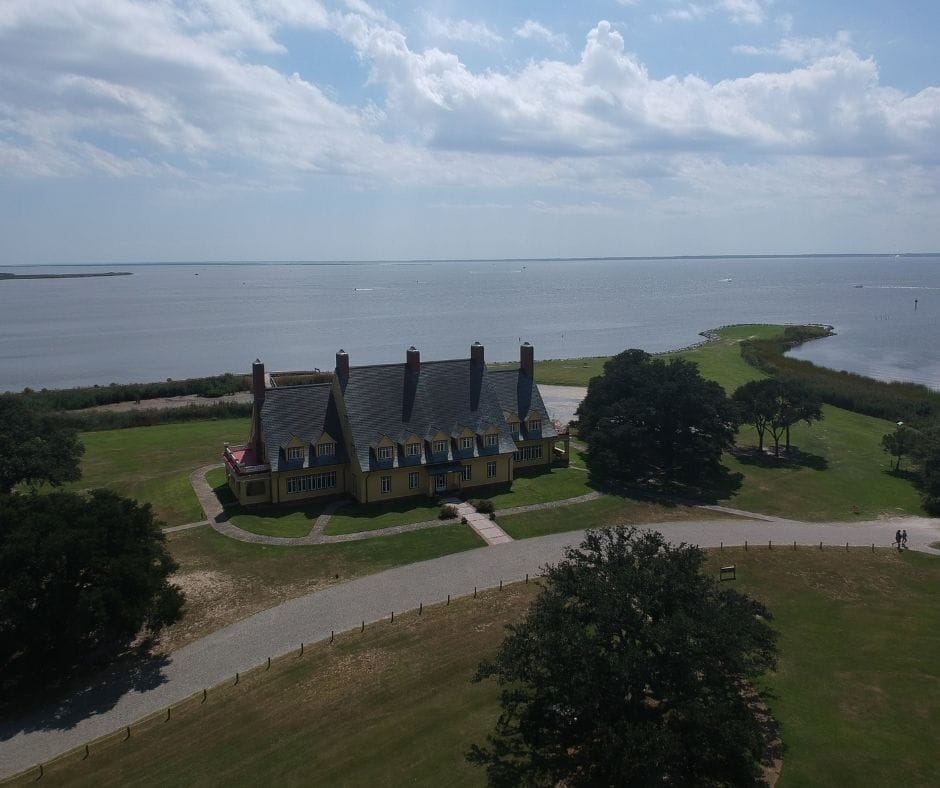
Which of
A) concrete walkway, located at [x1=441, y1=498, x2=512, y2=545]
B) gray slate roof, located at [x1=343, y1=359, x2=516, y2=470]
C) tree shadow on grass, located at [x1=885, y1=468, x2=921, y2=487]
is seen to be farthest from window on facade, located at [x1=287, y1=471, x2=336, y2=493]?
tree shadow on grass, located at [x1=885, y1=468, x2=921, y2=487]

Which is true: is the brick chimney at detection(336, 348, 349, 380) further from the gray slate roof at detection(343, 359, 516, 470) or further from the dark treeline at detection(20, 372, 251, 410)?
the dark treeline at detection(20, 372, 251, 410)

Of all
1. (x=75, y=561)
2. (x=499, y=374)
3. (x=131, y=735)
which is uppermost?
(x=499, y=374)

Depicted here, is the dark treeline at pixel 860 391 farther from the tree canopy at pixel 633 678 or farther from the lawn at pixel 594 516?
the tree canopy at pixel 633 678

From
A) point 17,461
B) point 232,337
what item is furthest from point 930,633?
point 232,337

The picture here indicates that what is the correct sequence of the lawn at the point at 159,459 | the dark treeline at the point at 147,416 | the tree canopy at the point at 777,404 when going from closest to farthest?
1. the lawn at the point at 159,459
2. the tree canopy at the point at 777,404
3. the dark treeline at the point at 147,416

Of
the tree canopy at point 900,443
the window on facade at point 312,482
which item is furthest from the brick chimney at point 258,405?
the tree canopy at point 900,443

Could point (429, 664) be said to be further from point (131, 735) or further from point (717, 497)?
point (717, 497)
